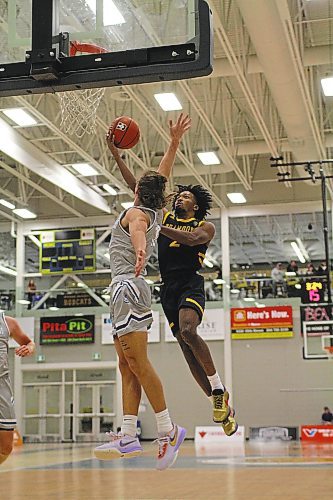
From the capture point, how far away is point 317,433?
2847 centimetres

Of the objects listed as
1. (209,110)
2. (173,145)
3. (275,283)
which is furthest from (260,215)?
(173,145)

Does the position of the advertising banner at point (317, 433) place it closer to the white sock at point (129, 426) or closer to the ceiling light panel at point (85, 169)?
the ceiling light panel at point (85, 169)

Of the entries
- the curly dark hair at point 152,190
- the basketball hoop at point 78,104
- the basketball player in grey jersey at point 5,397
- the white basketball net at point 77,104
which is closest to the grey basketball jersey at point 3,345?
the basketball player in grey jersey at point 5,397

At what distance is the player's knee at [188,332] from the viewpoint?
22.3 ft

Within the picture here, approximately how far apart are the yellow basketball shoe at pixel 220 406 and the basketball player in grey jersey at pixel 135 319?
433mm

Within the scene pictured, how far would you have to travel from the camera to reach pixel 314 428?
2866 centimetres

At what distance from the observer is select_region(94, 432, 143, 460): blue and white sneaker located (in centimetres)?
604

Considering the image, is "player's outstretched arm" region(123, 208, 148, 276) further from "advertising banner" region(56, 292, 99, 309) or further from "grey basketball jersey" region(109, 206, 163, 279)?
"advertising banner" region(56, 292, 99, 309)

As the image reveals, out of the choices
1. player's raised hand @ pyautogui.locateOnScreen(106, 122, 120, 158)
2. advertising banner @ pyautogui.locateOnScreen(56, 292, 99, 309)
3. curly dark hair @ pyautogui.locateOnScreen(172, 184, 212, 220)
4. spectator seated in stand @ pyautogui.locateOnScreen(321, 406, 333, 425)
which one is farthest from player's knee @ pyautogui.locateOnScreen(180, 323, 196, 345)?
advertising banner @ pyautogui.locateOnScreen(56, 292, 99, 309)

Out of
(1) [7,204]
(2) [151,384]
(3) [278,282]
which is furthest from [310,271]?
(2) [151,384]

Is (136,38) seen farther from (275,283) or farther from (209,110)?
(275,283)

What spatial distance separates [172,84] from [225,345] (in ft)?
42.8

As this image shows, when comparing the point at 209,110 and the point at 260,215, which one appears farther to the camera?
the point at 260,215

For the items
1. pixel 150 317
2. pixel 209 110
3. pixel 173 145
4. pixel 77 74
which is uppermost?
pixel 209 110
